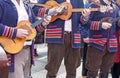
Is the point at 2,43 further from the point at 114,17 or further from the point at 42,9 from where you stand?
the point at 114,17

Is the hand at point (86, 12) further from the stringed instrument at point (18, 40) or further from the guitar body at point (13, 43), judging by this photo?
the guitar body at point (13, 43)

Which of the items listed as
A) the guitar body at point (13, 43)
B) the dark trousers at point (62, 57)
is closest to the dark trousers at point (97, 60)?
the dark trousers at point (62, 57)

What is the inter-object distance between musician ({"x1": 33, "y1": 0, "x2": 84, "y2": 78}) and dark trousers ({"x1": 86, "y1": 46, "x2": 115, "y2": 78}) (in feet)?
1.05

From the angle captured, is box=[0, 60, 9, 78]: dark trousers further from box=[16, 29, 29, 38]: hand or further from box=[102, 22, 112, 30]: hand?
box=[102, 22, 112, 30]: hand

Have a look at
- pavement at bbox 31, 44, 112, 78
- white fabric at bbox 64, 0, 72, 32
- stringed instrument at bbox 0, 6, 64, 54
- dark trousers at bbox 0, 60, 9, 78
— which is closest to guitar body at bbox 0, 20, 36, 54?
stringed instrument at bbox 0, 6, 64, 54

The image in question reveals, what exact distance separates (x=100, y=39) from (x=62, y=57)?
0.62 m

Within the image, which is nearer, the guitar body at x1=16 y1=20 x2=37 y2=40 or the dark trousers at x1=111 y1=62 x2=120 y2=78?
the guitar body at x1=16 y1=20 x2=37 y2=40

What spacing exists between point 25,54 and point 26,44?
102mm

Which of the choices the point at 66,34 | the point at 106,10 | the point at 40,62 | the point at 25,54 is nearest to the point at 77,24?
the point at 66,34

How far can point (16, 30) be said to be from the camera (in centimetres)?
302

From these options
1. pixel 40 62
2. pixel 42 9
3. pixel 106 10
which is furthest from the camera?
pixel 40 62

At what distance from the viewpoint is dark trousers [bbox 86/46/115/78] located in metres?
4.12

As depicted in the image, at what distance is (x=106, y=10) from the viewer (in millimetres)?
3992

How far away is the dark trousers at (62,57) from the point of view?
376cm
